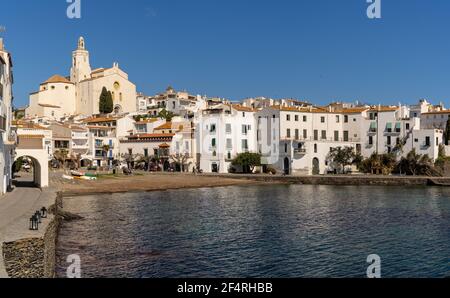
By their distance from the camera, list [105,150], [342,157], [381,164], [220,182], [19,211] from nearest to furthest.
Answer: [19,211]
[220,182]
[381,164]
[342,157]
[105,150]

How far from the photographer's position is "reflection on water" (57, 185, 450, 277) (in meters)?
19.7

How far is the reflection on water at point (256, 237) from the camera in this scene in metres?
19.7

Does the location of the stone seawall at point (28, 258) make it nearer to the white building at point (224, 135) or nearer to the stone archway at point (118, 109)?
the white building at point (224, 135)

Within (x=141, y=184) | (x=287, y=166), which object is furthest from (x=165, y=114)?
(x=141, y=184)

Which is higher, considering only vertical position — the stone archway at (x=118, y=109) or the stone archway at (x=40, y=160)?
the stone archway at (x=118, y=109)

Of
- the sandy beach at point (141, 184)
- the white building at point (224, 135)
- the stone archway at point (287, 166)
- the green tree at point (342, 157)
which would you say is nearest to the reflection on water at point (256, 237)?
the sandy beach at point (141, 184)

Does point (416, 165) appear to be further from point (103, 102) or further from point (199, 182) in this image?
point (103, 102)

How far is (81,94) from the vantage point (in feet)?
422

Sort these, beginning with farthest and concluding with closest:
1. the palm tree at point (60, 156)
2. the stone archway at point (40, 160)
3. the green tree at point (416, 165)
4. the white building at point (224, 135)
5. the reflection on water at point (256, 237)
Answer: the palm tree at point (60, 156) < the white building at point (224, 135) < the green tree at point (416, 165) < the stone archway at point (40, 160) < the reflection on water at point (256, 237)

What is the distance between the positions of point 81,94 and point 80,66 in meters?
11.1

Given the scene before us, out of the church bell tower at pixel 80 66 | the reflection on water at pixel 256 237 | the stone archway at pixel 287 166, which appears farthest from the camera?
the church bell tower at pixel 80 66

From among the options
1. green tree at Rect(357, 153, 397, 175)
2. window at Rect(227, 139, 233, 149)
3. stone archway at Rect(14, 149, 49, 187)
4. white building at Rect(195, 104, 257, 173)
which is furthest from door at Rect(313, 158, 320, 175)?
stone archway at Rect(14, 149, 49, 187)

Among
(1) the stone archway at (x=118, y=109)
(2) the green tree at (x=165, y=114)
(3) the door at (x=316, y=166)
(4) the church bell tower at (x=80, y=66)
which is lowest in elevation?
(3) the door at (x=316, y=166)
